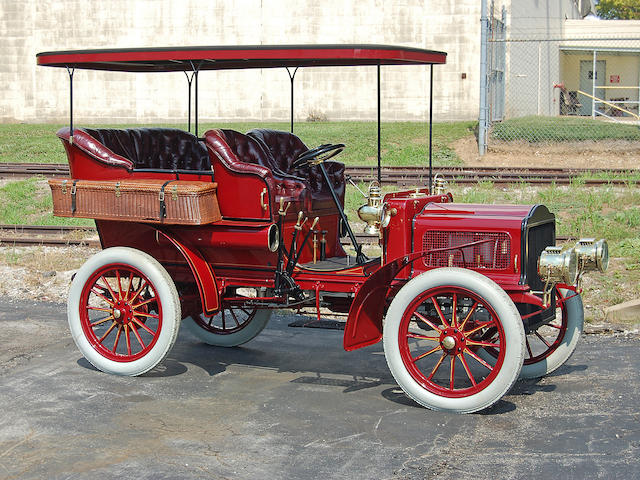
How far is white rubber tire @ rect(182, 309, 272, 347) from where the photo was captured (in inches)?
278

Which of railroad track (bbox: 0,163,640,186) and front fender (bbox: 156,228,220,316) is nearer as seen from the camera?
front fender (bbox: 156,228,220,316)

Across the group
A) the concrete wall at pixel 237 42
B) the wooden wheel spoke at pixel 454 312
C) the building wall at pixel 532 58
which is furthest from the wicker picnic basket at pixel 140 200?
the concrete wall at pixel 237 42

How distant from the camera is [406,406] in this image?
217 inches

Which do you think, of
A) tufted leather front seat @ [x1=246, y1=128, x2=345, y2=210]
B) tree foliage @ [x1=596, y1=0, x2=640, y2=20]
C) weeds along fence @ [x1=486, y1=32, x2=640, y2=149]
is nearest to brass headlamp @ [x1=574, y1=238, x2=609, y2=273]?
tufted leather front seat @ [x1=246, y1=128, x2=345, y2=210]

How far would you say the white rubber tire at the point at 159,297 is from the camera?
237 inches

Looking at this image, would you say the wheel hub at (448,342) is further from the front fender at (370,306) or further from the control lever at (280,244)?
the control lever at (280,244)

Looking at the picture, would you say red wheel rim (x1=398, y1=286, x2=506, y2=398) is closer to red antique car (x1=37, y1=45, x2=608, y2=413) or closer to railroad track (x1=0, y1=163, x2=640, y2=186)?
red antique car (x1=37, y1=45, x2=608, y2=413)

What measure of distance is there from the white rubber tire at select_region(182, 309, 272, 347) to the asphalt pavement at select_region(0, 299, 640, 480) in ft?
0.50

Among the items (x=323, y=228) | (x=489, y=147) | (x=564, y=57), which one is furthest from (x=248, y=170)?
(x=564, y=57)

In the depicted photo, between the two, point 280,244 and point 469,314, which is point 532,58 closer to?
point 280,244

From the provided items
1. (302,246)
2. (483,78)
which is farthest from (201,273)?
(483,78)

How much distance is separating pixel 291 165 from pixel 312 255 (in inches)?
32.2

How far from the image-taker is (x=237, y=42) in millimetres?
26266

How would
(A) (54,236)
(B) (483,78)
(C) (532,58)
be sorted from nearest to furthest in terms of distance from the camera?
(A) (54,236), (B) (483,78), (C) (532,58)
